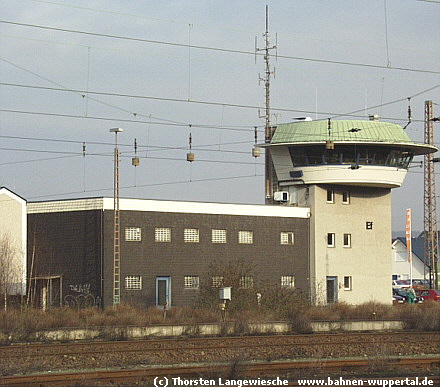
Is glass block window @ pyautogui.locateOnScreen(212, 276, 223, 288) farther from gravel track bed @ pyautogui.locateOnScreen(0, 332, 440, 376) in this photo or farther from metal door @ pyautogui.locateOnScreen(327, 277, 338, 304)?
gravel track bed @ pyautogui.locateOnScreen(0, 332, 440, 376)

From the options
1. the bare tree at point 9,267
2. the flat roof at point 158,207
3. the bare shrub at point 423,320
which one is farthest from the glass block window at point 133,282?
the bare shrub at point 423,320

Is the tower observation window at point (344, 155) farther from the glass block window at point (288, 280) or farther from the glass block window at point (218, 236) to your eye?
the glass block window at point (218, 236)

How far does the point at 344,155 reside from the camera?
53.6 meters

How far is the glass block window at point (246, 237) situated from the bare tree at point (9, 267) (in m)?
12.4

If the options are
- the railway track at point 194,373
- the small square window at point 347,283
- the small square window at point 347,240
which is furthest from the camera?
the small square window at point 347,240

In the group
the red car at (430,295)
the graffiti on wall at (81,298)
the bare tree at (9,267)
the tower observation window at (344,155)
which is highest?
the tower observation window at (344,155)

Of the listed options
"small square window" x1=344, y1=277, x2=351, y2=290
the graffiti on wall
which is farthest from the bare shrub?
"small square window" x1=344, y1=277, x2=351, y2=290

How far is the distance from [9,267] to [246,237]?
44.2 ft

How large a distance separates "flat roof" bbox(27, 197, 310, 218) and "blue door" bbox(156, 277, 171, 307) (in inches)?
146

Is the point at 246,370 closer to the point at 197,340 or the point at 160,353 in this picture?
the point at 160,353

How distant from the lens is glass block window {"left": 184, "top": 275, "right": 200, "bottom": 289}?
48.3 m

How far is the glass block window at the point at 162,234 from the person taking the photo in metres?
47.4

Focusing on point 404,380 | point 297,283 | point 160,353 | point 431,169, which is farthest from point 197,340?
point 431,169

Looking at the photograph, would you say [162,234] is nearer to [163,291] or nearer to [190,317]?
[163,291]
